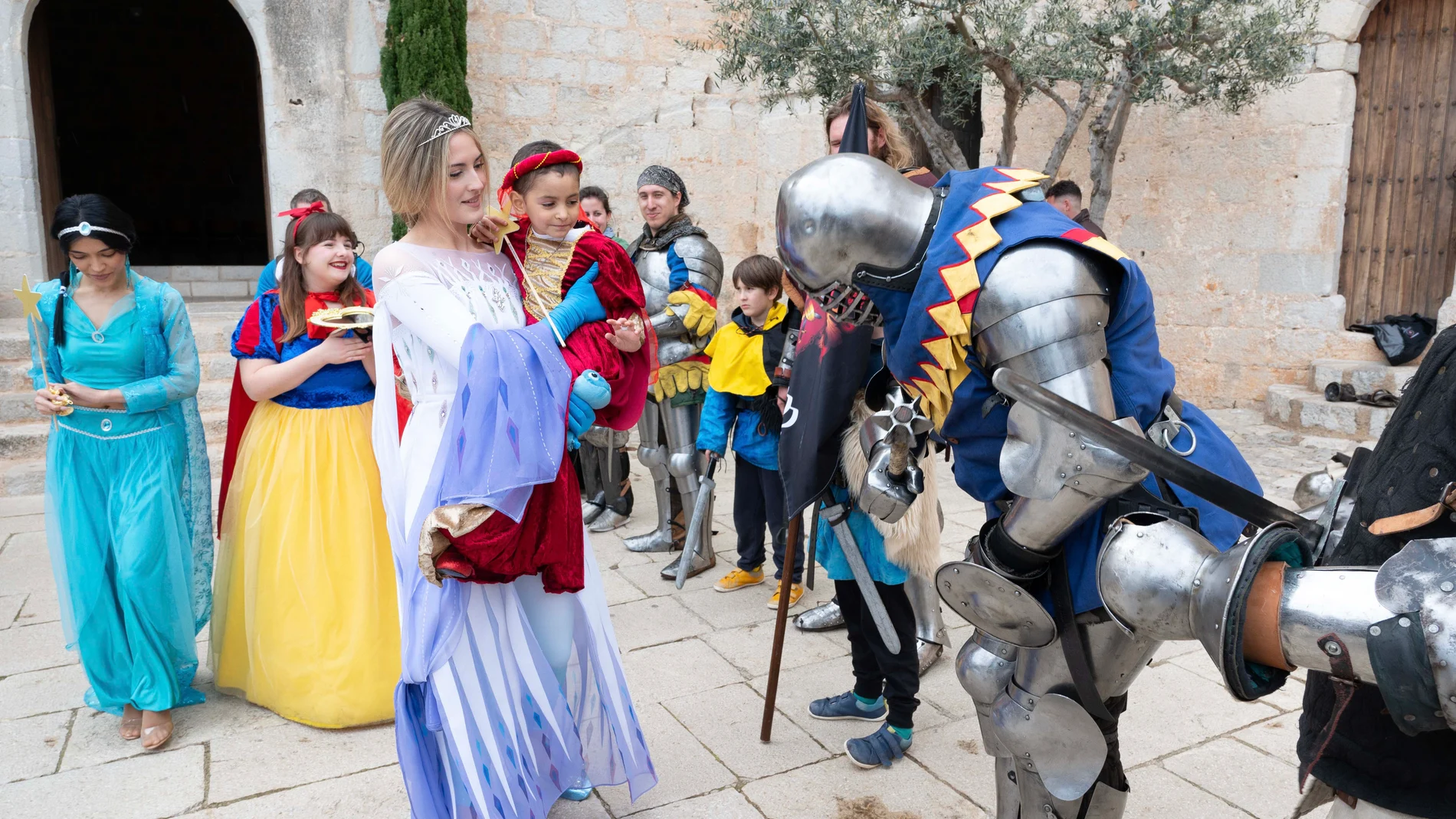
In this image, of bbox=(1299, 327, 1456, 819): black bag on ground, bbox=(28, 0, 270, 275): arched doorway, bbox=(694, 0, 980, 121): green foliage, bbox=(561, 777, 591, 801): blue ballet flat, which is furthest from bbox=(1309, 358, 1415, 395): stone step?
bbox=(28, 0, 270, 275): arched doorway

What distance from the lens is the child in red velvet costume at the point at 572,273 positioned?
6.98ft

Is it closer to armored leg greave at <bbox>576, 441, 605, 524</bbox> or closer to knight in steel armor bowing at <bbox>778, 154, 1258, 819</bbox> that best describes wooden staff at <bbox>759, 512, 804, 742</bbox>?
knight in steel armor bowing at <bbox>778, 154, 1258, 819</bbox>

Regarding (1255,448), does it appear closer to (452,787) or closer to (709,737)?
(709,737)

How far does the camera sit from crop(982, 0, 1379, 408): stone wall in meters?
6.35

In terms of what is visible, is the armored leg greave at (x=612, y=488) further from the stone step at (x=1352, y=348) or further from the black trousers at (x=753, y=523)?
the stone step at (x=1352, y=348)

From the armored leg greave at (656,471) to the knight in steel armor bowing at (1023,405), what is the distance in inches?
117

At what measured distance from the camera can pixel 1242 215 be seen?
22.1 feet

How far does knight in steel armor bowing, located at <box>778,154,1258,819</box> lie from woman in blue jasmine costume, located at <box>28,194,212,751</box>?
233 cm

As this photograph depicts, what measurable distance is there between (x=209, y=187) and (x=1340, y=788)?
14.6 metres

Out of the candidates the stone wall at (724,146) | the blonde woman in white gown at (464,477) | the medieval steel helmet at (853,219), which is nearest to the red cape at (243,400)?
the blonde woman in white gown at (464,477)

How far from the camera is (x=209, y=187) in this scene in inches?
509

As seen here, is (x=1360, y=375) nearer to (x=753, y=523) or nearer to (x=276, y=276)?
(x=753, y=523)

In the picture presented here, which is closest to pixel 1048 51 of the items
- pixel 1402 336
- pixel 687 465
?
pixel 1402 336

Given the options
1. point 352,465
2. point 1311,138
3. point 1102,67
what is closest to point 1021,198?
point 352,465
